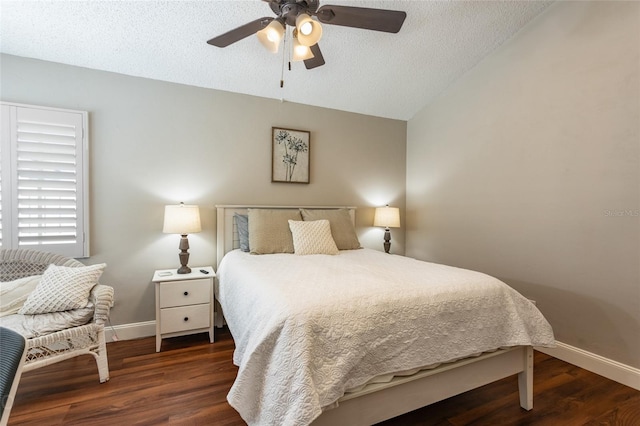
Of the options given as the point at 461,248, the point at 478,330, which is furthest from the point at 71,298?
the point at 461,248

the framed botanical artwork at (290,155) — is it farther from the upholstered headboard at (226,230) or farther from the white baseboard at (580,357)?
the white baseboard at (580,357)

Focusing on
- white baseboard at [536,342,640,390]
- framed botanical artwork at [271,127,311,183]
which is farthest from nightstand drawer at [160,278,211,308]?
white baseboard at [536,342,640,390]

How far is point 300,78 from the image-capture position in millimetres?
2824

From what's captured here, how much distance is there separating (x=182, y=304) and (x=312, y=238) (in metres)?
1.23

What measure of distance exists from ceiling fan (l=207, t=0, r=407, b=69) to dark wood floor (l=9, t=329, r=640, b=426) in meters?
2.18

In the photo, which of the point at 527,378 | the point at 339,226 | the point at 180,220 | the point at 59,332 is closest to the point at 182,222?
the point at 180,220

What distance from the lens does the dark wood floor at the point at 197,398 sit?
5.22ft

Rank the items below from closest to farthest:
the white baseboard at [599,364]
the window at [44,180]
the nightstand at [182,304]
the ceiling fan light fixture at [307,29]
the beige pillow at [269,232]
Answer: the ceiling fan light fixture at [307,29], the white baseboard at [599,364], the window at [44,180], the nightstand at [182,304], the beige pillow at [269,232]

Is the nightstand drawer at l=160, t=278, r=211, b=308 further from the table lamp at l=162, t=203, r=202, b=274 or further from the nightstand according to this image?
the table lamp at l=162, t=203, r=202, b=274

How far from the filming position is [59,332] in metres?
1.71

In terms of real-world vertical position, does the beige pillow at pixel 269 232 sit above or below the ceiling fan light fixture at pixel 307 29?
below

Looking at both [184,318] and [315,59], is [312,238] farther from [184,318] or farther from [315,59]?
[315,59]

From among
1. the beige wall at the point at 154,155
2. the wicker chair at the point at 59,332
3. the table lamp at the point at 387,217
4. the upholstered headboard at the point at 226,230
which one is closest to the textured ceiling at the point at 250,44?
the beige wall at the point at 154,155

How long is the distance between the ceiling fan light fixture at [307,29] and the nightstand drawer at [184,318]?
2146 millimetres
